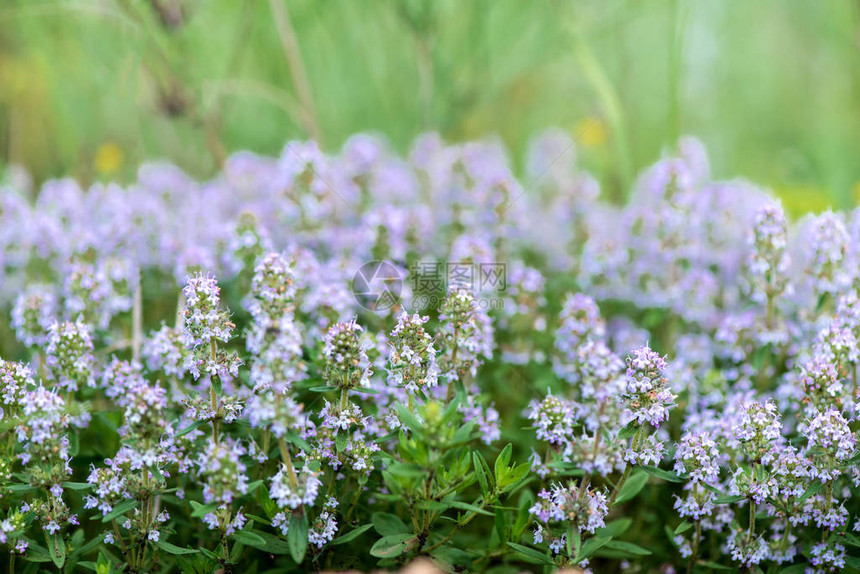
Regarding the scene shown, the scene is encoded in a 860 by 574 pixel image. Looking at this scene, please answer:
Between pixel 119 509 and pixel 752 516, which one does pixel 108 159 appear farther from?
pixel 752 516

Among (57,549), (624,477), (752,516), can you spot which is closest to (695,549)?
(752,516)

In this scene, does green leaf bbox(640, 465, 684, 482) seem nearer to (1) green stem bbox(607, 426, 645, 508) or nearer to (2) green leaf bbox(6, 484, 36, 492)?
(1) green stem bbox(607, 426, 645, 508)

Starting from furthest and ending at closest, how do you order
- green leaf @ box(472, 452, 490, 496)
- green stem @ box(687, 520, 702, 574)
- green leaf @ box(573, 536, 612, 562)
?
green stem @ box(687, 520, 702, 574)
green leaf @ box(472, 452, 490, 496)
green leaf @ box(573, 536, 612, 562)

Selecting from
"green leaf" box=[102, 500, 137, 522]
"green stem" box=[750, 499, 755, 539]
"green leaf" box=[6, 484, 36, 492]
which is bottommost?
"green leaf" box=[102, 500, 137, 522]

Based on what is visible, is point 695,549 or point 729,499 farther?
point 695,549

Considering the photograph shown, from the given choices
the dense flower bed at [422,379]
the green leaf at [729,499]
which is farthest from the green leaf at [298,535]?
the green leaf at [729,499]

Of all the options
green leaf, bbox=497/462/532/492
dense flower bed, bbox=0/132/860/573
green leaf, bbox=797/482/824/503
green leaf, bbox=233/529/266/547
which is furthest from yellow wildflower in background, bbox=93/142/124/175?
green leaf, bbox=797/482/824/503

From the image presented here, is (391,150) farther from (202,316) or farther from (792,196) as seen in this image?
(202,316)
